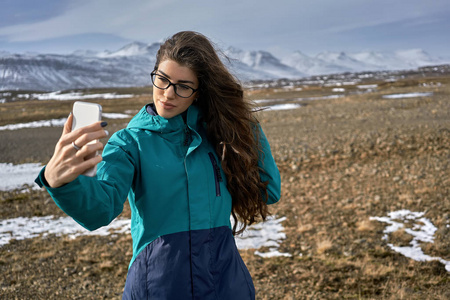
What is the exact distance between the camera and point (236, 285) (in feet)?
5.41

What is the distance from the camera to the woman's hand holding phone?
1.05 m

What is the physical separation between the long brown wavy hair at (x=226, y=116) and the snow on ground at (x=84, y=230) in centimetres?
390

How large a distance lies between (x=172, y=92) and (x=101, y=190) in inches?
22.8

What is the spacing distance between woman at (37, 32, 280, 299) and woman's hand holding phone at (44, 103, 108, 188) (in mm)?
230

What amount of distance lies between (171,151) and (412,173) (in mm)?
8409

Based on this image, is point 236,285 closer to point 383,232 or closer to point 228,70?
point 228,70

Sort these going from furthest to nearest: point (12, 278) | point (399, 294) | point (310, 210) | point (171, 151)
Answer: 1. point (310, 210)
2. point (12, 278)
3. point (399, 294)
4. point (171, 151)

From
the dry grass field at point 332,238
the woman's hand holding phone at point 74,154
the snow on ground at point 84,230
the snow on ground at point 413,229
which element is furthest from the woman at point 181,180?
the snow on ground at point 413,229

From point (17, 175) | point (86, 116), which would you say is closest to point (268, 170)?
point (86, 116)

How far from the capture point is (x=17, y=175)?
11.8 metres

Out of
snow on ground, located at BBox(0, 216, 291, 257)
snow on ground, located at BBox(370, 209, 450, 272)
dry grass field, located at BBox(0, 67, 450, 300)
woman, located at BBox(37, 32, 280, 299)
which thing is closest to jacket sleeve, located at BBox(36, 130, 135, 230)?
woman, located at BBox(37, 32, 280, 299)

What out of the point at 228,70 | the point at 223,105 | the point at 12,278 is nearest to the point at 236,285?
the point at 223,105

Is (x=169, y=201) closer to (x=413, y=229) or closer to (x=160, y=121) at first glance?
(x=160, y=121)

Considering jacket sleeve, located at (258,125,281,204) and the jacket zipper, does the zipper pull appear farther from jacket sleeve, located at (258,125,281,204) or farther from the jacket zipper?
jacket sleeve, located at (258,125,281,204)
